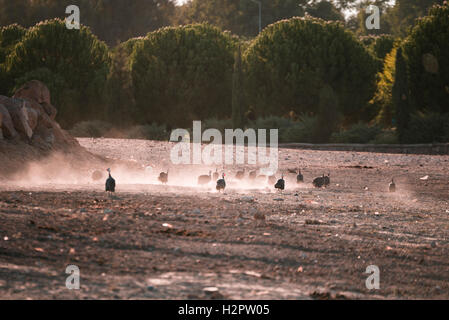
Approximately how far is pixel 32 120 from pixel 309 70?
19877 millimetres

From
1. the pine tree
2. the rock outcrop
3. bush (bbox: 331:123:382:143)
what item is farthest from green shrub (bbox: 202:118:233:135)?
the rock outcrop

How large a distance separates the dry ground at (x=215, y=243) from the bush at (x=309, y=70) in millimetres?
20559

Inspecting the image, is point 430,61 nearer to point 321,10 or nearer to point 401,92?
point 401,92

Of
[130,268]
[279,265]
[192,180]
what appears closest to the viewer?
[130,268]

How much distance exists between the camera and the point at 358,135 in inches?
1239

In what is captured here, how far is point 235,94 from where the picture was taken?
114ft

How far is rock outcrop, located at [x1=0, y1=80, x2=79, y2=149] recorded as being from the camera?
17156 mm

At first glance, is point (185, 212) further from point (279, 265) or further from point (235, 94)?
point (235, 94)

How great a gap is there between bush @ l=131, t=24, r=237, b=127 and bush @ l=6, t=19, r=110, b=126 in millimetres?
2241

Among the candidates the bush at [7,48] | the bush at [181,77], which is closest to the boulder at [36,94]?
the bush at [7,48]
